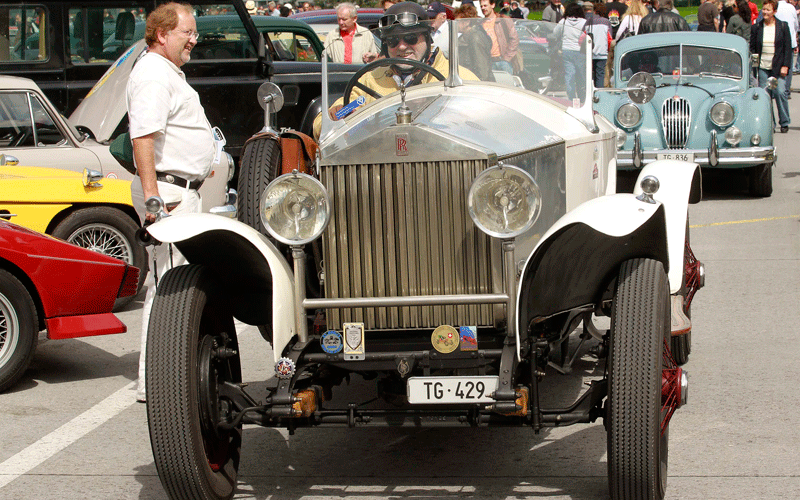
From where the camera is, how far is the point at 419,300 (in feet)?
13.1

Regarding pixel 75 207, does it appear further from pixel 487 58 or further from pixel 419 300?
pixel 419 300

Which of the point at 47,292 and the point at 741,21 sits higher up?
the point at 741,21

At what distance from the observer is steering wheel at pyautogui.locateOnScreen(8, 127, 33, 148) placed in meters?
8.84

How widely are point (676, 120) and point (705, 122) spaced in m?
0.32

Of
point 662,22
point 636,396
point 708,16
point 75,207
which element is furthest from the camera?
point 708,16

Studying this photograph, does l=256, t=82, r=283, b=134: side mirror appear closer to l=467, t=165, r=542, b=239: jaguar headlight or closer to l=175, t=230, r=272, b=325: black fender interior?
l=175, t=230, r=272, b=325: black fender interior

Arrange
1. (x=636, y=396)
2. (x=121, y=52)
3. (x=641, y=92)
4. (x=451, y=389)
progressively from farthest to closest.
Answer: (x=121, y=52), (x=641, y=92), (x=451, y=389), (x=636, y=396)

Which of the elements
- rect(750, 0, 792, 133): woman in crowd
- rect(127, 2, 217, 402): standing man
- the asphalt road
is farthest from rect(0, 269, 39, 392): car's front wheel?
rect(750, 0, 792, 133): woman in crowd

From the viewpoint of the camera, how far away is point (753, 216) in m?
10.9

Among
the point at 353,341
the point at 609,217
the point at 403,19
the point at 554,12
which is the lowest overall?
the point at 353,341

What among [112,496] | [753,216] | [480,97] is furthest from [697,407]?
[753,216]

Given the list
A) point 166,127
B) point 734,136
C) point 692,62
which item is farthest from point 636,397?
point 692,62

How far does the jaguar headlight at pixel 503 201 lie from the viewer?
3908 millimetres

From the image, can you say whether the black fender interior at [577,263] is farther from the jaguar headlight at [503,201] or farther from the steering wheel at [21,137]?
the steering wheel at [21,137]
